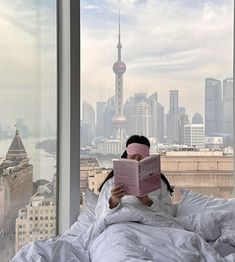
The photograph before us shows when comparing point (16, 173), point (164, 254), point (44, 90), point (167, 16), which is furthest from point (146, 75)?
point (164, 254)

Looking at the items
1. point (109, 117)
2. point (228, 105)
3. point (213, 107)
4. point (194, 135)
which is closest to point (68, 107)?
point (109, 117)

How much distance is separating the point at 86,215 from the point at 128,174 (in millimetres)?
523

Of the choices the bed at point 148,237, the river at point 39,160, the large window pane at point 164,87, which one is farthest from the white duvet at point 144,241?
the large window pane at point 164,87

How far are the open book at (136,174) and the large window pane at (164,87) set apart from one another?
0.64 meters

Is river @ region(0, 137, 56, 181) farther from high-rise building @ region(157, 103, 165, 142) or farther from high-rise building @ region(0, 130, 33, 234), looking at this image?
high-rise building @ region(157, 103, 165, 142)

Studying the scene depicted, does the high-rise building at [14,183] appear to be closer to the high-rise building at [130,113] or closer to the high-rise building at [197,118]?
the high-rise building at [130,113]

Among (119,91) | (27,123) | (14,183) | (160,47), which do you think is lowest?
Result: (14,183)

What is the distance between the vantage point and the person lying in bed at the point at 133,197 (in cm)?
212

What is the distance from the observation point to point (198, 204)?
246cm

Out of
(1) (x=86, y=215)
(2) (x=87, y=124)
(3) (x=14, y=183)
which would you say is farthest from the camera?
(2) (x=87, y=124)

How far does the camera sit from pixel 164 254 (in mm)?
1683

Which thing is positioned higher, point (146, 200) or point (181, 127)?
point (181, 127)

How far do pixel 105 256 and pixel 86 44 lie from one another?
1453 millimetres

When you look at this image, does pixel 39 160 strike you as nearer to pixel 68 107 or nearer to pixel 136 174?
pixel 68 107
